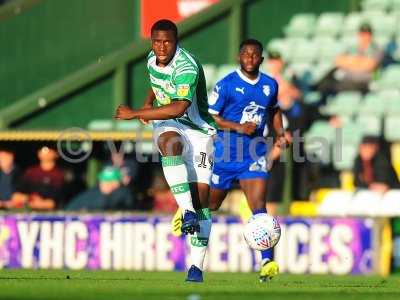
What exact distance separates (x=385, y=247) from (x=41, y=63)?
7376 mm

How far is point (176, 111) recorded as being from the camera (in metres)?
11.0

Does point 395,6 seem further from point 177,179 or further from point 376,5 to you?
point 177,179

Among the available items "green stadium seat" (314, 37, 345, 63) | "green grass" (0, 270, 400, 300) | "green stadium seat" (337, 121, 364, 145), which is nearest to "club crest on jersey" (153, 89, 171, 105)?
"green grass" (0, 270, 400, 300)

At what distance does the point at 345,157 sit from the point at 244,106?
5.48 meters

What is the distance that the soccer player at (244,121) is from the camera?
12586 mm

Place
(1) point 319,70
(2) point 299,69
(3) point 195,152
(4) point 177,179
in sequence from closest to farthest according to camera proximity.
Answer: (4) point 177,179 → (3) point 195,152 → (1) point 319,70 → (2) point 299,69

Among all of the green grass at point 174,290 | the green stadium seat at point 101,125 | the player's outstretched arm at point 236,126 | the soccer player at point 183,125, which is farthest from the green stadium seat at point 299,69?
the soccer player at point 183,125

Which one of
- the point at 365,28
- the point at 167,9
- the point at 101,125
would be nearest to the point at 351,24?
the point at 365,28

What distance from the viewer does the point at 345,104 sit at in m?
18.3

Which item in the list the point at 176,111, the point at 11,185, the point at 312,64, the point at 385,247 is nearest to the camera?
the point at 176,111

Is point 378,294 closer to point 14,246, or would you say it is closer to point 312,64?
point 14,246

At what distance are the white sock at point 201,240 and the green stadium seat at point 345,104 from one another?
7030 mm

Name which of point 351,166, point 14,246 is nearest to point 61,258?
point 14,246

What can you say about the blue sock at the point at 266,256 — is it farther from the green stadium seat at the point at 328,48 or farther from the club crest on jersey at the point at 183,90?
the green stadium seat at the point at 328,48
